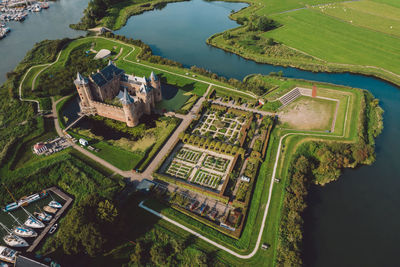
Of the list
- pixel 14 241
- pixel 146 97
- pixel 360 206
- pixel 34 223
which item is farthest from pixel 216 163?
pixel 14 241

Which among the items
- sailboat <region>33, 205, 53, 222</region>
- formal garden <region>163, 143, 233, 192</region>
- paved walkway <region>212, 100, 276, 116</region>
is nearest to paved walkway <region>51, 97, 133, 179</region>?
formal garden <region>163, 143, 233, 192</region>

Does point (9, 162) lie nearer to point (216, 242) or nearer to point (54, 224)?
point (54, 224)

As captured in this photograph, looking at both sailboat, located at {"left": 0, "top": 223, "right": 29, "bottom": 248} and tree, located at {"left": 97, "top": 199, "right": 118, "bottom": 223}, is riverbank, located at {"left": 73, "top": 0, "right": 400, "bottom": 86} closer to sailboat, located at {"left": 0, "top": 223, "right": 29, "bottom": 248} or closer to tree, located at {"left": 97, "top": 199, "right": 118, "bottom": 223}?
tree, located at {"left": 97, "top": 199, "right": 118, "bottom": 223}

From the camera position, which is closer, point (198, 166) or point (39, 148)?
point (198, 166)

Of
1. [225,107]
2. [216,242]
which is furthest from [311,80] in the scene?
[216,242]

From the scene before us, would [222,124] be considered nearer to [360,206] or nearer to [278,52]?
[360,206]

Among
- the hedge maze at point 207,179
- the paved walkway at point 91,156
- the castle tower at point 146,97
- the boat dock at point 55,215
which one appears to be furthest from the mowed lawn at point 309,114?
the boat dock at point 55,215

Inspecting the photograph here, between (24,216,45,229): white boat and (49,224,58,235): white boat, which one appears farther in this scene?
(24,216,45,229): white boat
